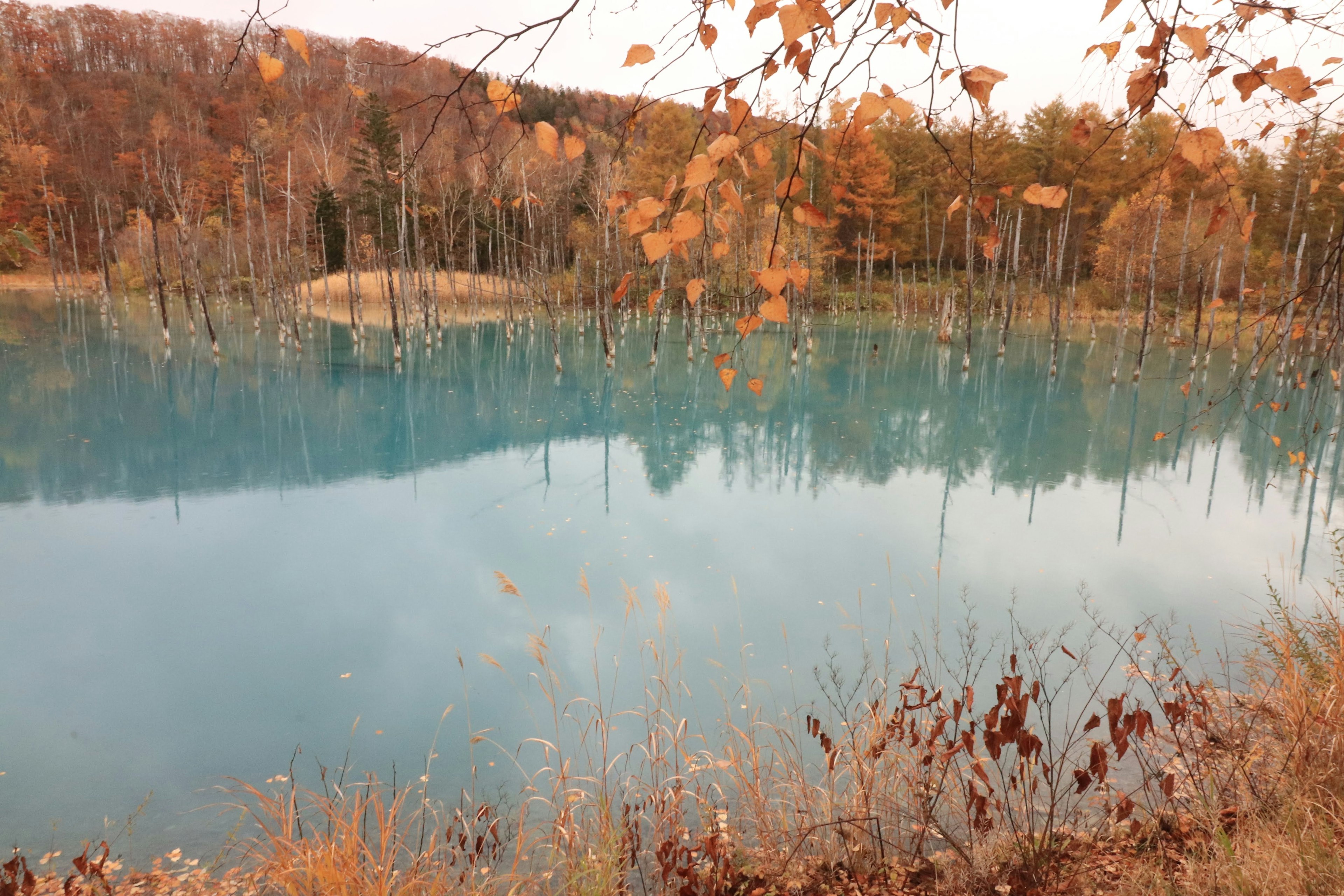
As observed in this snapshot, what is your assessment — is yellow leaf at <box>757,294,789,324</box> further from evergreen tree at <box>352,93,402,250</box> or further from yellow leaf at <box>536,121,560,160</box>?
evergreen tree at <box>352,93,402,250</box>

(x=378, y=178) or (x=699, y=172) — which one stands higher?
(x=378, y=178)

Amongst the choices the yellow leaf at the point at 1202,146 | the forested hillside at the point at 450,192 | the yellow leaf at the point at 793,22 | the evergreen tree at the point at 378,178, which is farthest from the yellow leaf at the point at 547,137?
the evergreen tree at the point at 378,178

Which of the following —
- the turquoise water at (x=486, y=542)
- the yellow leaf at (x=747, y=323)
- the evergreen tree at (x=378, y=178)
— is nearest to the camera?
the yellow leaf at (x=747, y=323)

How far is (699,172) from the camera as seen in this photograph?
1.27m

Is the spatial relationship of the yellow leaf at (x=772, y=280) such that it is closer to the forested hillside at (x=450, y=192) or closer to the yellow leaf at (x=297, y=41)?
the yellow leaf at (x=297, y=41)

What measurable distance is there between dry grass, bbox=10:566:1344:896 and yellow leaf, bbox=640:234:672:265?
1689 millimetres

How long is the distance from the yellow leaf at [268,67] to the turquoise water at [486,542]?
1.20m

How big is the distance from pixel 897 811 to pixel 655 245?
2795 millimetres

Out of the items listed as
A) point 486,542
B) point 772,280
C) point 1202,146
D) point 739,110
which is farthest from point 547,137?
point 486,542

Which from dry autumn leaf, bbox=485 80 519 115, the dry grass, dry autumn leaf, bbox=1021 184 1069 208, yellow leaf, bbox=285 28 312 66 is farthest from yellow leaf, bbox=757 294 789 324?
the dry grass

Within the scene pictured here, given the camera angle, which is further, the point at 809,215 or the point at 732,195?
the point at 809,215

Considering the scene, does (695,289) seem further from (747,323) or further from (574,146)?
(574,146)

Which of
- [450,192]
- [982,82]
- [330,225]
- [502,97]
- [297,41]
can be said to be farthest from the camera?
[330,225]

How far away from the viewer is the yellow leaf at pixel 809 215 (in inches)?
57.1
